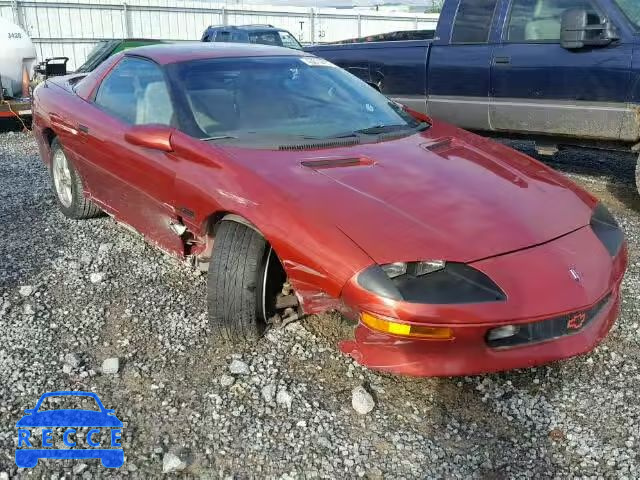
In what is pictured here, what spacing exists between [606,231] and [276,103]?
73.7 inches

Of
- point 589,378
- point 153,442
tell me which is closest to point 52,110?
point 153,442

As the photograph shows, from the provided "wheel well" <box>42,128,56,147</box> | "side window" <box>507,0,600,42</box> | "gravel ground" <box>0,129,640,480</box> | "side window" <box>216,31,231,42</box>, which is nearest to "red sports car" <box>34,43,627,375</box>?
"gravel ground" <box>0,129,640,480</box>

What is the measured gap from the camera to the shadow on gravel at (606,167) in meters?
5.64

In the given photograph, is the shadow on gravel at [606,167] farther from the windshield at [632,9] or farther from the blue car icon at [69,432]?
the blue car icon at [69,432]

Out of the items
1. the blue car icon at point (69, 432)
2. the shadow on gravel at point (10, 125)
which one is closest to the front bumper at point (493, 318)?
the blue car icon at point (69, 432)

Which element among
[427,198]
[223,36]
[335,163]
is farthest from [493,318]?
[223,36]

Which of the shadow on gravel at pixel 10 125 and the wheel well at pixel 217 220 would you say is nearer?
the wheel well at pixel 217 220

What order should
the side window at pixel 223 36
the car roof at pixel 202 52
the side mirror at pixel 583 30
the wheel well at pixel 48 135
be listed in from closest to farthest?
the car roof at pixel 202 52, the wheel well at pixel 48 135, the side mirror at pixel 583 30, the side window at pixel 223 36

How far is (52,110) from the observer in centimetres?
449

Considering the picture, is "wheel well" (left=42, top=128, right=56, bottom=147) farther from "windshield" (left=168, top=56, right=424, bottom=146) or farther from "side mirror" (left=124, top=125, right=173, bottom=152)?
"side mirror" (left=124, top=125, right=173, bottom=152)

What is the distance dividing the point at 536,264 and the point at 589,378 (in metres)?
0.76

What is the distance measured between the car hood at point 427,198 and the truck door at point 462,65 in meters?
2.59

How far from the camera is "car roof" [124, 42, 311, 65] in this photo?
3.70m

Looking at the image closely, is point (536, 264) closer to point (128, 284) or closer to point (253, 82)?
point (253, 82)
